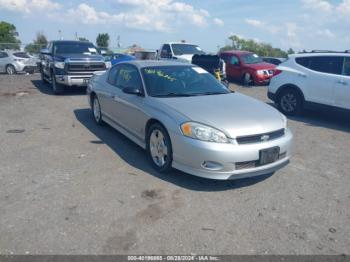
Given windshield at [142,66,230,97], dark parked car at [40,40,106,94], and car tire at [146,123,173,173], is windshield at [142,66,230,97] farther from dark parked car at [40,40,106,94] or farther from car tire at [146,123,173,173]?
dark parked car at [40,40,106,94]

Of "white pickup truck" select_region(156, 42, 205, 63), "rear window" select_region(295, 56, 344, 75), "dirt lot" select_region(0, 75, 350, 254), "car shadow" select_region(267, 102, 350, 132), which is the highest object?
"white pickup truck" select_region(156, 42, 205, 63)

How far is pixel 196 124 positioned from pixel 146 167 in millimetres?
1248

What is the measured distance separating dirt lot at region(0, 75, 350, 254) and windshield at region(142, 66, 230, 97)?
1.18 m

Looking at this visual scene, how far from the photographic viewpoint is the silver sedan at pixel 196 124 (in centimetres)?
411

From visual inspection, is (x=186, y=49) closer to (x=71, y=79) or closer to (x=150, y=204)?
(x=71, y=79)

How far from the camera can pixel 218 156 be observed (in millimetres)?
4020

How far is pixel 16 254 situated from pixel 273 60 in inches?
873

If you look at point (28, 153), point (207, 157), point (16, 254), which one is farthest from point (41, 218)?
point (28, 153)

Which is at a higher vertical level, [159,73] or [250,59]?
[250,59]

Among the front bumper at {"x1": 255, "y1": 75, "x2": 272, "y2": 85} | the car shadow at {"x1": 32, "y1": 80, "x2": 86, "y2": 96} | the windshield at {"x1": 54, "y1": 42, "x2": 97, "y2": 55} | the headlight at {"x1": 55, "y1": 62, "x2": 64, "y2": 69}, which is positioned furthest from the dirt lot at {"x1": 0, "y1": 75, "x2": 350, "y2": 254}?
the front bumper at {"x1": 255, "y1": 75, "x2": 272, "y2": 85}

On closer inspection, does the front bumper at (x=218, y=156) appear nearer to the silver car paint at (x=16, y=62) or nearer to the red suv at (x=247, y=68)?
the red suv at (x=247, y=68)

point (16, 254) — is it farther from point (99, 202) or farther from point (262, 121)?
point (262, 121)

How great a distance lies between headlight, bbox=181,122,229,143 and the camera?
409cm

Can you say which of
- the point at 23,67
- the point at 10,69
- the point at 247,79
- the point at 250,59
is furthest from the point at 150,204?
the point at 10,69
